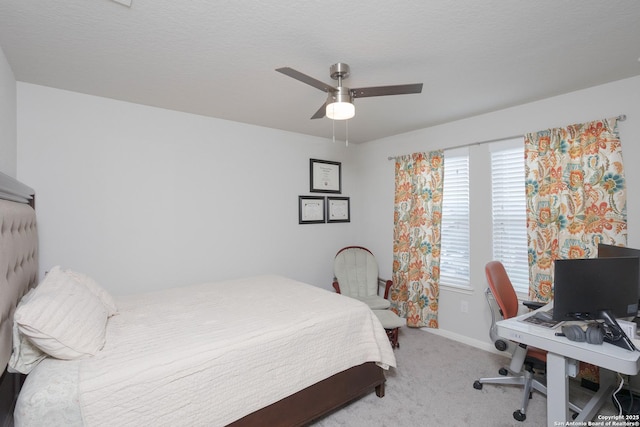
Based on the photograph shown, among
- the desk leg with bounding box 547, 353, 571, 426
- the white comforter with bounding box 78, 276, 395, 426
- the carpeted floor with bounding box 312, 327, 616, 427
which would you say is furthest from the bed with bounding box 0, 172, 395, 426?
the desk leg with bounding box 547, 353, 571, 426

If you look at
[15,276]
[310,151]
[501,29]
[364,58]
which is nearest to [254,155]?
[310,151]

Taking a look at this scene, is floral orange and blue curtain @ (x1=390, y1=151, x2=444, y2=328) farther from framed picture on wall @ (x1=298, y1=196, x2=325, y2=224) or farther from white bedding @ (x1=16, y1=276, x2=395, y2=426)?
white bedding @ (x1=16, y1=276, x2=395, y2=426)

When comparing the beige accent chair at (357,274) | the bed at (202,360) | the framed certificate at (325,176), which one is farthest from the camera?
the framed certificate at (325,176)

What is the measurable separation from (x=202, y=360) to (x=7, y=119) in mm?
2099

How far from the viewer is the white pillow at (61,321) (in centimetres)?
133

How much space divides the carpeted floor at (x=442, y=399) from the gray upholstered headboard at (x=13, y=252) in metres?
1.88

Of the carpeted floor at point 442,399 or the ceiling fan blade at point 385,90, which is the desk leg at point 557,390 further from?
the ceiling fan blade at point 385,90

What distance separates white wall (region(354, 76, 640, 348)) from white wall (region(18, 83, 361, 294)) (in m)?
0.97

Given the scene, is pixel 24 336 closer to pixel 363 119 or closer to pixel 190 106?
pixel 190 106

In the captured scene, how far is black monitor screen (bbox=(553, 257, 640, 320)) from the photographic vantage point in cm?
165

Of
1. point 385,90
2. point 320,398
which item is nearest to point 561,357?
point 320,398

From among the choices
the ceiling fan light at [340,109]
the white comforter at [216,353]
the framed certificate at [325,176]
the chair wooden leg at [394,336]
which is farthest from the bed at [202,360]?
the framed certificate at [325,176]

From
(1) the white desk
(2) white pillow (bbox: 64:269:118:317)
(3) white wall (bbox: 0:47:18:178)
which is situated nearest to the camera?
(1) the white desk

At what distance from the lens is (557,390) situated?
1.72 meters
